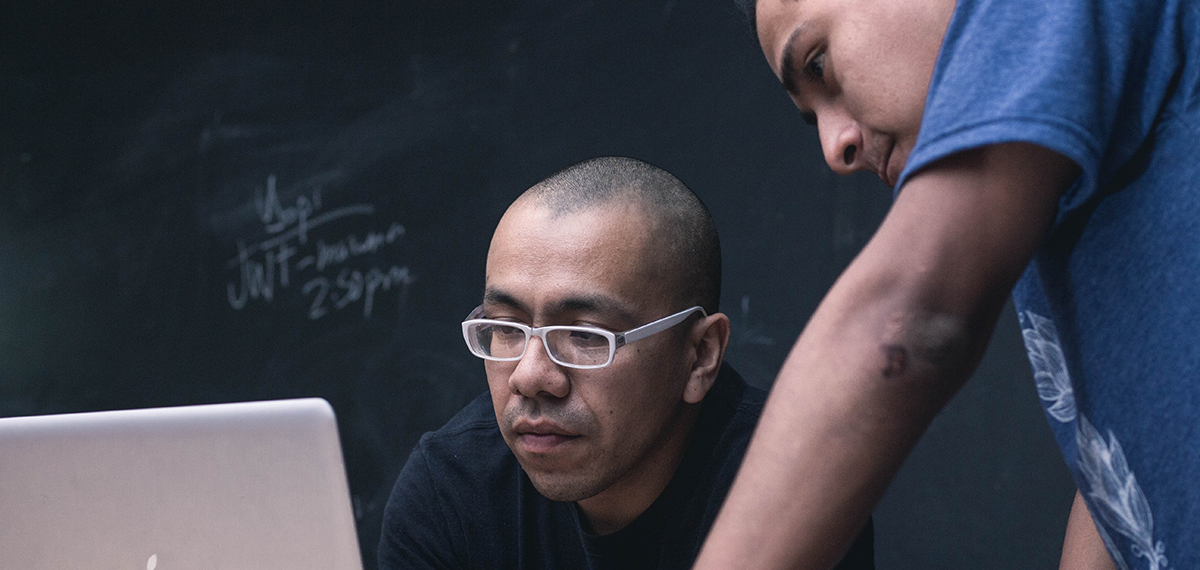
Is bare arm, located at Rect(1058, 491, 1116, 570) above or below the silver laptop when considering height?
below

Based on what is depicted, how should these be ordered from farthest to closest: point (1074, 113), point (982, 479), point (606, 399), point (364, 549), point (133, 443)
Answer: point (364, 549)
point (982, 479)
point (606, 399)
point (133, 443)
point (1074, 113)

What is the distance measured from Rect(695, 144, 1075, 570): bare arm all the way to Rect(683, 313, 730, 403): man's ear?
2.87 ft

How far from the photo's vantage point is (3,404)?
7.90ft

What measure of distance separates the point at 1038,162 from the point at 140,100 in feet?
8.24

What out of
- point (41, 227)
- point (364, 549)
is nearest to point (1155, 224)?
point (364, 549)

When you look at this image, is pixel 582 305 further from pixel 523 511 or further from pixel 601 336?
pixel 523 511

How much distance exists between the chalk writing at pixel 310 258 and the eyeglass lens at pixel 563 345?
4.30 ft

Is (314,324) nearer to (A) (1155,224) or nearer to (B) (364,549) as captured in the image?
(B) (364,549)

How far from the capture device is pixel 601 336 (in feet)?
3.98

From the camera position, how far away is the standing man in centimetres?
41

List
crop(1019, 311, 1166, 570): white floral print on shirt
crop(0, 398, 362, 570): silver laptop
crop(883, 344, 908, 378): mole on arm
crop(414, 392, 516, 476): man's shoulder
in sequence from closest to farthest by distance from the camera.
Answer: crop(883, 344, 908, 378): mole on arm, crop(1019, 311, 1166, 570): white floral print on shirt, crop(0, 398, 362, 570): silver laptop, crop(414, 392, 516, 476): man's shoulder

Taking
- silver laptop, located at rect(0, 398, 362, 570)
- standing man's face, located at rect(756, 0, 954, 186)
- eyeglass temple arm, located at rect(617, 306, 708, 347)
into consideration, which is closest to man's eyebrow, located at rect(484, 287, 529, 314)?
eyeglass temple arm, located at rect(617, 306, 708, 347)

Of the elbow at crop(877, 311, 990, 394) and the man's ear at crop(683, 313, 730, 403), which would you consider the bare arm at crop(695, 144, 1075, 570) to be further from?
the man's ear at crop(683, 313, 730, 403)

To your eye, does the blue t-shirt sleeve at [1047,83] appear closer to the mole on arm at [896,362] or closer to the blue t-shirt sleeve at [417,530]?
the mole on arm at [896,362]
